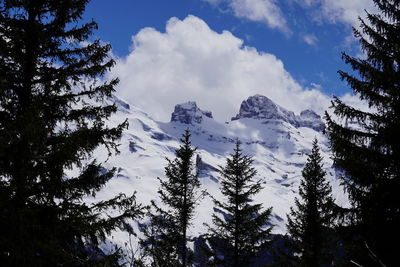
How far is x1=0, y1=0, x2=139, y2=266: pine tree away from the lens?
5.95 m

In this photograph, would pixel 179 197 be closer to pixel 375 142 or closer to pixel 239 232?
pixel 239 232

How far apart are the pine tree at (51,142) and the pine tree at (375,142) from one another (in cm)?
559

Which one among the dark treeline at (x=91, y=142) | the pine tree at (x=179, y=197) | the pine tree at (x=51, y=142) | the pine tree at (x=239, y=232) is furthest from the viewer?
the pine tree at (x=179, y=197)

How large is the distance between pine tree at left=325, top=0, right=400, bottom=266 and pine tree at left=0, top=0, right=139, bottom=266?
5.59 meters

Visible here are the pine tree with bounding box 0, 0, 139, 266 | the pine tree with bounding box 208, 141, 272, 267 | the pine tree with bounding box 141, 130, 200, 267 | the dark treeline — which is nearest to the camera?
the pine tree with bounding box 0, 0, 139, 266

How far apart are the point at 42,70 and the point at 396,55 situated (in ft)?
30.4

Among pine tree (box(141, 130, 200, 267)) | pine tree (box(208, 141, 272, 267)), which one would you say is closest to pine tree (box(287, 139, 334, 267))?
pine tree (box(208, 141, 272, 267))

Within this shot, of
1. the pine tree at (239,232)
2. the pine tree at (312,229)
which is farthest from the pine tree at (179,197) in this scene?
the pine tree at (312,229)

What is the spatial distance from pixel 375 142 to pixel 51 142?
809 cm

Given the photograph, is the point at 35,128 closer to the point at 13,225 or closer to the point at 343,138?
the point at 13,225

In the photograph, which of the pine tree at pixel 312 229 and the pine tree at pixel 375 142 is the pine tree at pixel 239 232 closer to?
the pine tree at pixel 312 229

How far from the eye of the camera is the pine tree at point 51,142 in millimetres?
5949

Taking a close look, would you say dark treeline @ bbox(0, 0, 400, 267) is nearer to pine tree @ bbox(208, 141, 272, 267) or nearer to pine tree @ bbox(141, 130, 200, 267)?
pine tree @ bbox(208, 141, 272, 267)

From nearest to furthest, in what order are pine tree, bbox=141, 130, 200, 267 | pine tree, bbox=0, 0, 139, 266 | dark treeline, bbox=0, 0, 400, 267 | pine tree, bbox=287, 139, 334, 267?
1. pine tree, bbox=0, 0, 139, 266
2. dark treeline, bbox=0, 0, 400, 267
3. pine tree, bbox=287, 139, 334, 267
4. pine tree, bbox=141, 130, 200, 267
